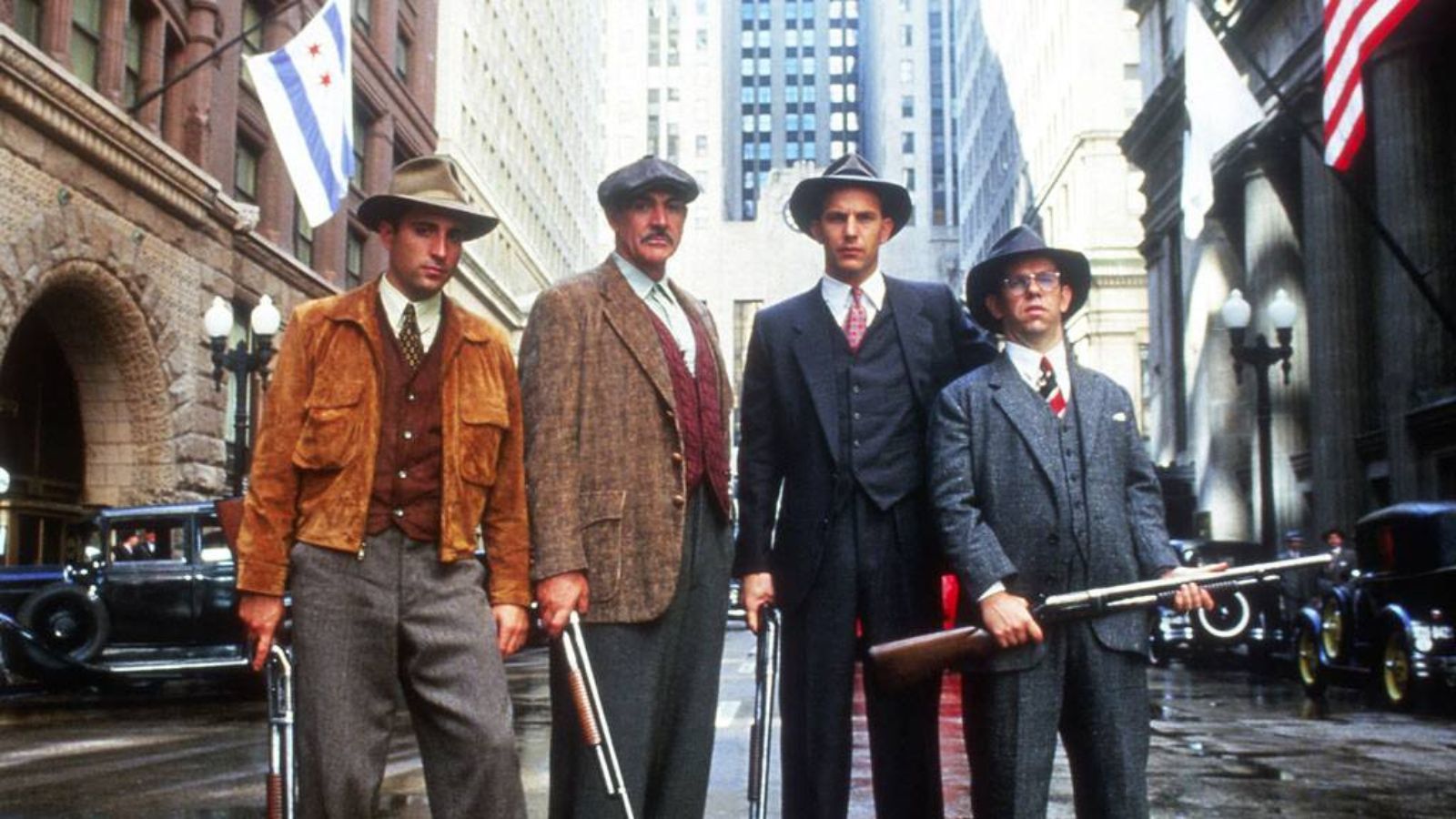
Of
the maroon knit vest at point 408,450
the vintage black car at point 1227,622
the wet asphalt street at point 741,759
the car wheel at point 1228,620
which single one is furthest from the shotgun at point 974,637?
the car wheel at point 1228,620

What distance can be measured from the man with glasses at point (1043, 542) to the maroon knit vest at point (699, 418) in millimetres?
730

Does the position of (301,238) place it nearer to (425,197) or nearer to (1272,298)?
(1272,298)

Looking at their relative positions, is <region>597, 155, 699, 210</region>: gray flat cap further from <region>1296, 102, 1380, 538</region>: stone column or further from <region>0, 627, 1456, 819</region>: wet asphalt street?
<region>1296, 102, 1380, 538</region>: stone column

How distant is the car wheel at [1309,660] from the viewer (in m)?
16.2

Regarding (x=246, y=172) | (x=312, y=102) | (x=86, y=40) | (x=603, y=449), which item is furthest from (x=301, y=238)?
(x=603, y=449)

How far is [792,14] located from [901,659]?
175m

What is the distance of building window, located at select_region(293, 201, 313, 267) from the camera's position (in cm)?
3391

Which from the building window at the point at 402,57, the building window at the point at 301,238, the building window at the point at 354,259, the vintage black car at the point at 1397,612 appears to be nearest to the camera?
the vintage black car at the point at 1397,612

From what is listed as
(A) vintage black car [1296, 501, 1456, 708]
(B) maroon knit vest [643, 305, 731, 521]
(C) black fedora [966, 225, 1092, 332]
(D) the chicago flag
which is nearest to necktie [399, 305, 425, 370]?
(B) maroon knit vest [643, 305, 731, 521]

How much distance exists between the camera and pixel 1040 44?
206ft

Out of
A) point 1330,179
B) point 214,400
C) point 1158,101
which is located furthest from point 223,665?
point 1158,101

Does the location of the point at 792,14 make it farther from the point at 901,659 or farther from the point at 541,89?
the point at 901,659

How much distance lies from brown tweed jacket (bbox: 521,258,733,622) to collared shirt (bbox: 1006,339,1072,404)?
1.18 m

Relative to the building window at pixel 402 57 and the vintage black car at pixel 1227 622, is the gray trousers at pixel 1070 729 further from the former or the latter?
the building window at pixel 402 57
